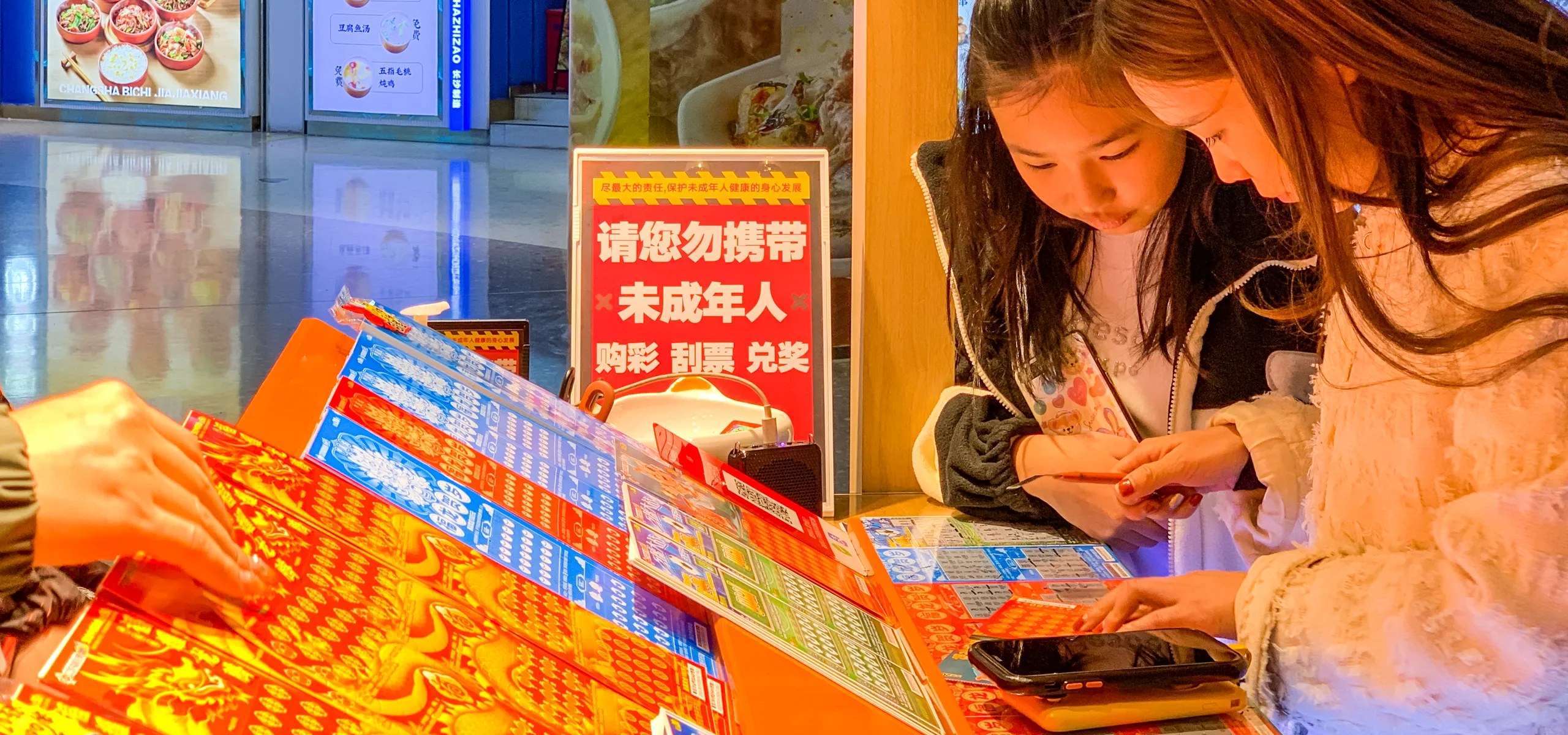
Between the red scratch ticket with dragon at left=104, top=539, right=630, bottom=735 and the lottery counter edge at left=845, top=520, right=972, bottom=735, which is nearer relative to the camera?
the red scratch ticket with dragon at left=104, top=539, right=630, bottom=735

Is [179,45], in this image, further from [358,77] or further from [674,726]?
[674,726]

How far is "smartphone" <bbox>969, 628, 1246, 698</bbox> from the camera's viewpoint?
1022 millimetres

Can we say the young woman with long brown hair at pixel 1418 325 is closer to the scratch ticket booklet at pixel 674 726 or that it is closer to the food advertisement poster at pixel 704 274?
the scratch ticket booklet at pixel 674 726

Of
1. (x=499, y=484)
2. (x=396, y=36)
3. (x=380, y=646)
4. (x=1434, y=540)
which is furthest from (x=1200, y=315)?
(x=396, y=36)

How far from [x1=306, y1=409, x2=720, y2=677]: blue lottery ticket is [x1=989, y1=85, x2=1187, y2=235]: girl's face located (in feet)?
2.54

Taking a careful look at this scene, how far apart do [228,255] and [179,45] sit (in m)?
9.44

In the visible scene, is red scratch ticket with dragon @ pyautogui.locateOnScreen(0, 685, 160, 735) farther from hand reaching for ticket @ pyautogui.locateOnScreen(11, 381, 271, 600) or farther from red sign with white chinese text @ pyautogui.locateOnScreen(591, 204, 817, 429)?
red sign with white chinese text @ pyautogui.locateOnScreen(591, 204, 817, 429)

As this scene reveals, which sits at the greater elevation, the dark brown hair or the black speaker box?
the dark brown hair

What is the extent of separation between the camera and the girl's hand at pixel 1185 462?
5.00 feet

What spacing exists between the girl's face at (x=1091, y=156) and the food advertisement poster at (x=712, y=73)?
4.25 feet

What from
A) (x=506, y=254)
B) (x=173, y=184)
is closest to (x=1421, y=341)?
(x=506, y=254)

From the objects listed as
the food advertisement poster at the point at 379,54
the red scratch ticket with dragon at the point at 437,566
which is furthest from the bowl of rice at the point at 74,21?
the red scratch ticket with dragon at the point at 437,566

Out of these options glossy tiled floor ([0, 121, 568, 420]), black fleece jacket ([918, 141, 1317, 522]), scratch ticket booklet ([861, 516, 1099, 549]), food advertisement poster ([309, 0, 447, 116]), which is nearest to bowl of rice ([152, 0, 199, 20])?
food advertisement poster ([309, 0, 447, 116])

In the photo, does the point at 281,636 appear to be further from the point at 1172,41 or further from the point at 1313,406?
the point at 1313,406
